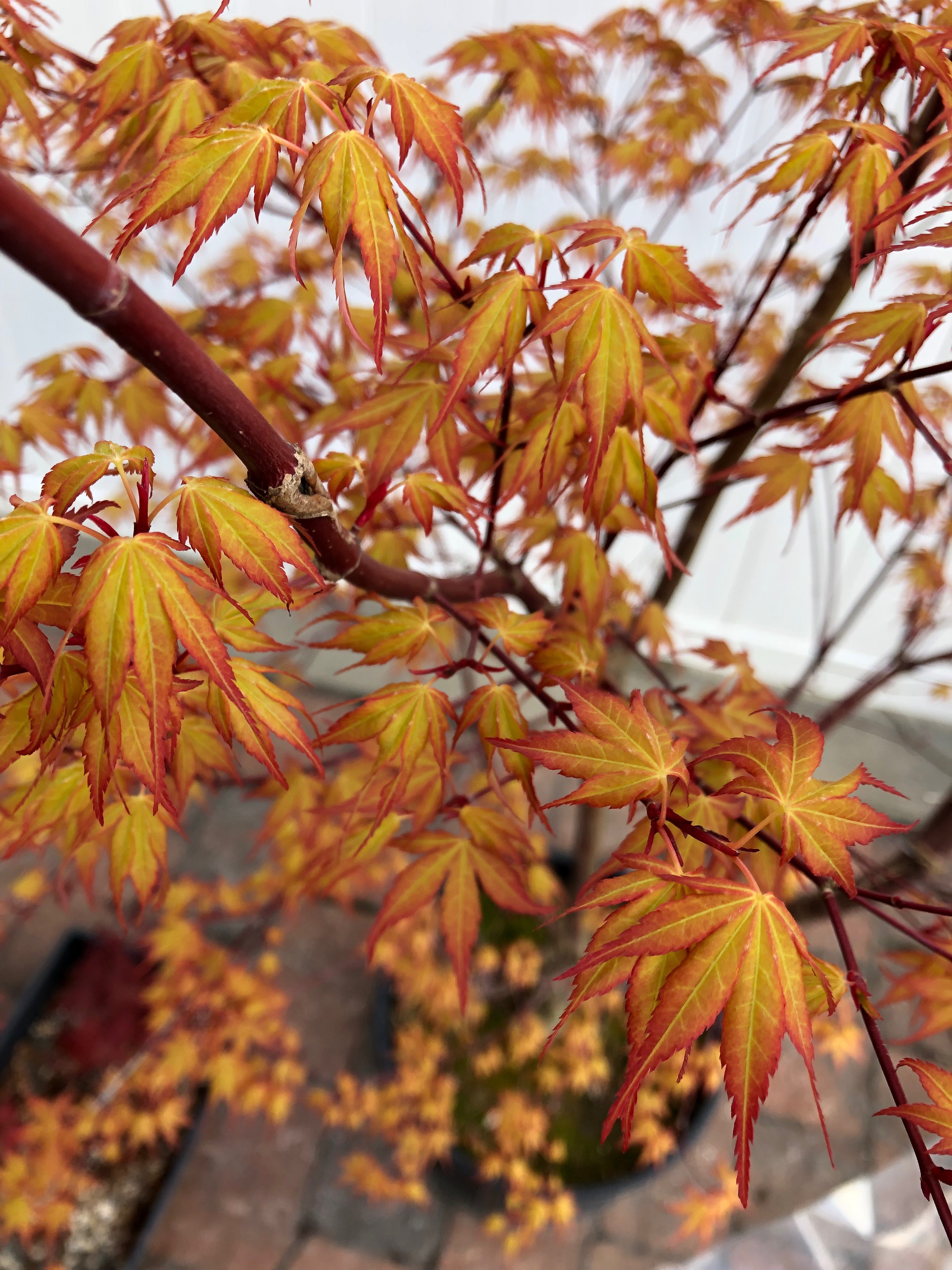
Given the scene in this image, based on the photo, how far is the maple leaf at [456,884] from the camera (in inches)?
24.0

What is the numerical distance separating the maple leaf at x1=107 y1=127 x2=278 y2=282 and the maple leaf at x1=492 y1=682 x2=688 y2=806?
334 mm

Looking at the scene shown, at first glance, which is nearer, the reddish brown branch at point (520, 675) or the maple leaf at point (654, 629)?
the reddish brown branch at point (520, 675)

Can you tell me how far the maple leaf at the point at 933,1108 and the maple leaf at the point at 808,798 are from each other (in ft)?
0.36

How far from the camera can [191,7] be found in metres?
1.58

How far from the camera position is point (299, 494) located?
47 cm

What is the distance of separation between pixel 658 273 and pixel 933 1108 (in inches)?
21.3

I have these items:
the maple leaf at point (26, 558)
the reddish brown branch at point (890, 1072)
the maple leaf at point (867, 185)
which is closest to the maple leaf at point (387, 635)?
the maple leaf at point (26, 558)

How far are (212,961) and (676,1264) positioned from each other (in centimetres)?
95

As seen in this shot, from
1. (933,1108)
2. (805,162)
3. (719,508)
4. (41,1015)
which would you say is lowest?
(41,1015)

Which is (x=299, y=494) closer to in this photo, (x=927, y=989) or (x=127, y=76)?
(x=127, y=76)

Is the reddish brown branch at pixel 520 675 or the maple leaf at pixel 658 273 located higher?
the maple leaf at pixel 658 273

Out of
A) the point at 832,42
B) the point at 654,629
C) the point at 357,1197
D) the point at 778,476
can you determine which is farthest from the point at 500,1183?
the point at 832,42

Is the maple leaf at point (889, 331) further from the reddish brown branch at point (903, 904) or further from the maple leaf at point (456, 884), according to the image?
the maple leaf at point (456, 884)

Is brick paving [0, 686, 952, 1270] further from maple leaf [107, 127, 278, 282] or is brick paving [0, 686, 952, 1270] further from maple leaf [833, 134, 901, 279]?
maple leaf [107, 127, 278, 282]
